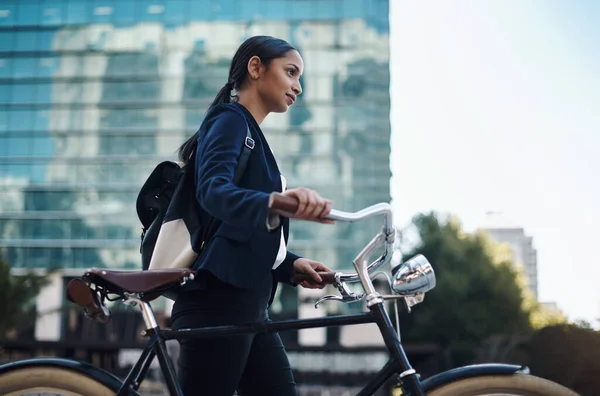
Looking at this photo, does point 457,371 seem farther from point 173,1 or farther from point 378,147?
point 173,1

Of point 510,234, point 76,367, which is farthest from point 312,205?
point 510,234

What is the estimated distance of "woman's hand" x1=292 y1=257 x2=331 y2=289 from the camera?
8.97ft

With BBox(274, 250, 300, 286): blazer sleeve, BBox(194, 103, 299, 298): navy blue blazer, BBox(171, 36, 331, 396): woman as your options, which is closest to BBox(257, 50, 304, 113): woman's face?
BBox(171, 36, 331, 396): woman

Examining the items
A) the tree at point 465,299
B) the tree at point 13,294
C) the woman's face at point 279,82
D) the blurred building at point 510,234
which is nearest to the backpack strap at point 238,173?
the woman's face at point 279,82

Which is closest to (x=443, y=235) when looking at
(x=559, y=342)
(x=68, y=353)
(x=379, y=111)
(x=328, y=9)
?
(x=379, y=111)

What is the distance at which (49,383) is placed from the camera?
7.91ft

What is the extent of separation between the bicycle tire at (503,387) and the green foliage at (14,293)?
3796 cm

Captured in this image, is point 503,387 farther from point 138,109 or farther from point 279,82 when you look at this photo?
point 138,109

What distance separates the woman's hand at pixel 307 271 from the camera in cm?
273

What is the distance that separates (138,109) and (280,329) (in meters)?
55.1

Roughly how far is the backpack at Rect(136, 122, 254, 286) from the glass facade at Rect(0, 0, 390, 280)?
1935 inches

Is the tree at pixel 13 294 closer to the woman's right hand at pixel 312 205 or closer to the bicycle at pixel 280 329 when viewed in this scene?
the bicycle at pixel 280 329

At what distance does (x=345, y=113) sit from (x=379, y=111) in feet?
7.00

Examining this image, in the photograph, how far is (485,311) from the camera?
53.1m
